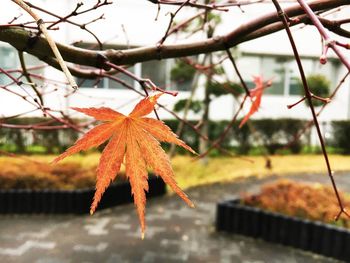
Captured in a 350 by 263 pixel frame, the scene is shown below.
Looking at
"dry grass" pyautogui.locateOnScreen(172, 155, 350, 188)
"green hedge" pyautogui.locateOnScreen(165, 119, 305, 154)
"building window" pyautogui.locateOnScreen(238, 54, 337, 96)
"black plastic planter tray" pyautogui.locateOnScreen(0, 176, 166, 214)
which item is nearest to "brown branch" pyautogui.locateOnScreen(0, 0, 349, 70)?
"black plastic planter tray" pyautogui.locateOnScreen(0, 176, 166, 214)

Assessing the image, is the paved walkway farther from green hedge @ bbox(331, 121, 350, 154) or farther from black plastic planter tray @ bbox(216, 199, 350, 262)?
green hedge @ bbox(331, 121, 350, 154)

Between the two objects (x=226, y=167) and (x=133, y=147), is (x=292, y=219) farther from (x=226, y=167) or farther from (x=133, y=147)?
(x=226, y=167)

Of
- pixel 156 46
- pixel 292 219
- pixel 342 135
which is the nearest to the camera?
pixel 156 46

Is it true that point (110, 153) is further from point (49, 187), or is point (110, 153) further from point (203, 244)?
point (49, 187)

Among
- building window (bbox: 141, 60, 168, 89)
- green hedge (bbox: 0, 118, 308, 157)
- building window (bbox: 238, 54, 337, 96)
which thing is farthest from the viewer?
building window (bbox: 238, 54, 337, 96)

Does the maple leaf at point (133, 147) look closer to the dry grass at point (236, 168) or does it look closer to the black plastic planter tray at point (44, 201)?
the black plastic planter tray at point (44, 201)

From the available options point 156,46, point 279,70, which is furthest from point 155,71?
point 156,46
